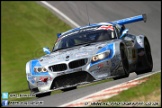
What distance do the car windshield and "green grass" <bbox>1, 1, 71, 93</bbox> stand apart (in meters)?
→ 3.83

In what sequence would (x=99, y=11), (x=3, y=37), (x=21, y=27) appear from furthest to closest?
(x=99, y=11) → (x=21, y=27) → (x=3, y=37)

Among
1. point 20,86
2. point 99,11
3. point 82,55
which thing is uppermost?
point 99,11

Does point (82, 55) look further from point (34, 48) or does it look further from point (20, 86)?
point (34, 48)

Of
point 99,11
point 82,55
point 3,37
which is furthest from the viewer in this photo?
point 99,11

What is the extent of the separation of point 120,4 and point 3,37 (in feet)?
24.8

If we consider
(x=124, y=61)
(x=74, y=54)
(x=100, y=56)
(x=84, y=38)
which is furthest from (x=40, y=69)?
(x=124, y=61)

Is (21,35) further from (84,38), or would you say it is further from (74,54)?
(74,54)

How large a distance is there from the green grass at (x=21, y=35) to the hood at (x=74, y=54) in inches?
191

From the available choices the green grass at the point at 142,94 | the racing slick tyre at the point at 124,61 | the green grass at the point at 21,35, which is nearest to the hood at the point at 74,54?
the racing slick tyre at the point at 124,61

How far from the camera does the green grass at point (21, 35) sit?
16.8 meters

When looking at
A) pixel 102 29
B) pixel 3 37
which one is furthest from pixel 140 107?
pixel 3 37

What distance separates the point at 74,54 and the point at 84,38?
4.57 feet

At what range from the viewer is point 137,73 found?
37.9 feet

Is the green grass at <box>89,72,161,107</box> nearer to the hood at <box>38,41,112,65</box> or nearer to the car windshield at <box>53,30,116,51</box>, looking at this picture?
the hood at <box>38,41,112,65</box>
